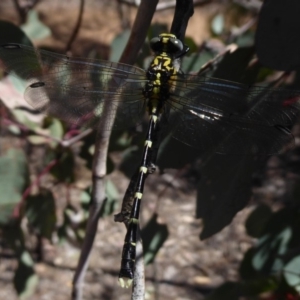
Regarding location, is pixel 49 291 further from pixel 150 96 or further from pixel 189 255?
pixel 150 96

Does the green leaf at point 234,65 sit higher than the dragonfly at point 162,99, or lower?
higher

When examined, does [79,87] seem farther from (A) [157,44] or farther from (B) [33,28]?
(B) [33,28]

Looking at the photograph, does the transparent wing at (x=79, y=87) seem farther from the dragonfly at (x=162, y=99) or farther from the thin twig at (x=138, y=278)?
the thin twig at (x=138, y=278)

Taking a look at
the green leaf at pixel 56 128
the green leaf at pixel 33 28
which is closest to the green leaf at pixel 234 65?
the green leaf at pixel 56 128

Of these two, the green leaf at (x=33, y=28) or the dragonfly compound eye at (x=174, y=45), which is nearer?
the dragonfly compound eye at (x=174, y=45)

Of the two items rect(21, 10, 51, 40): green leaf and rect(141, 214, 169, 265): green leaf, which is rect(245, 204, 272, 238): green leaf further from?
rect(21, 10, 51, 40): green leaf

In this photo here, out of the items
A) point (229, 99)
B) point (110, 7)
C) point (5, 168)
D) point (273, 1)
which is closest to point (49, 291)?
point (5, 168)

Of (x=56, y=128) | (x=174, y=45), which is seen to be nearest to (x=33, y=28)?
(x=56, y=128)

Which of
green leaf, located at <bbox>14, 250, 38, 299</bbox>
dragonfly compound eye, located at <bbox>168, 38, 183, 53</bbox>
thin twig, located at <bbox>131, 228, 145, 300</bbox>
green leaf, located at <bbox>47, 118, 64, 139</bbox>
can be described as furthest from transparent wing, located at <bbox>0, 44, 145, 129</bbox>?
green leaf, located at <bbox>14, 250, 38, 299</bbox>
